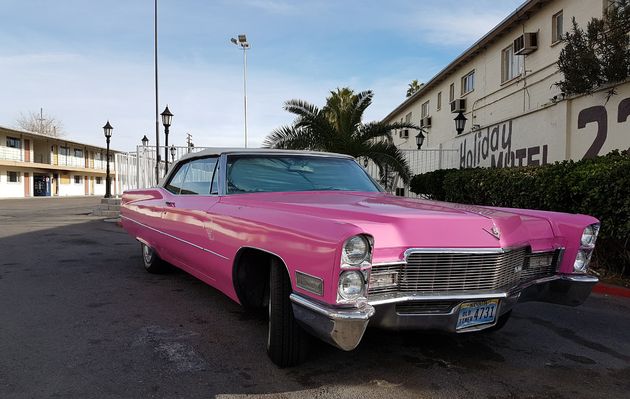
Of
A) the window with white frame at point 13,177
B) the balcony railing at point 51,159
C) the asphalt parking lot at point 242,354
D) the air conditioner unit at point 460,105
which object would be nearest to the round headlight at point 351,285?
the asphalt parking lot at point 242,354

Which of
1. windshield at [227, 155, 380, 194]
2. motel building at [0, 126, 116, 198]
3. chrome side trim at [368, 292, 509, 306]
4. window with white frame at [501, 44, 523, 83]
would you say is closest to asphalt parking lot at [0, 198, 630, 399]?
chrome side trim at [368, 292, 509, 306]

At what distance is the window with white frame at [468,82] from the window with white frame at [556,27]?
5156 mm

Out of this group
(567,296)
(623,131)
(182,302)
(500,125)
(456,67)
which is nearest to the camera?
(567,296)

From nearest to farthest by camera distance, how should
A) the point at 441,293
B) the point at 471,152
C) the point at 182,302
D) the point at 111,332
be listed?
the point at 441,293 < the point at 111,332 < the point at 182,302 < the point at 471,152

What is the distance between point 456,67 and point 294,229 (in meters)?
18.3

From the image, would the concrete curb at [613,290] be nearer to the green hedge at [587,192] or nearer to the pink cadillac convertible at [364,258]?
the green hedge at [587,192]

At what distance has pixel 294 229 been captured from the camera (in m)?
2.73

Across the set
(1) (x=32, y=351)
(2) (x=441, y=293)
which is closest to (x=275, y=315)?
(2) (x=441, y=293)

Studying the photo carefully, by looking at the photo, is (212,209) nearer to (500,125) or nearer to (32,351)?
(32,351)

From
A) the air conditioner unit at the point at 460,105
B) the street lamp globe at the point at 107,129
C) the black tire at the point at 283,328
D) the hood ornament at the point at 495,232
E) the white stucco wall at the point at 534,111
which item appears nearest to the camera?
the hood ornament at the point at 495,232

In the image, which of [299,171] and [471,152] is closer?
[299,171]

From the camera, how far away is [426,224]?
2.63m

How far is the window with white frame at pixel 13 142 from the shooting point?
40359 millimetres

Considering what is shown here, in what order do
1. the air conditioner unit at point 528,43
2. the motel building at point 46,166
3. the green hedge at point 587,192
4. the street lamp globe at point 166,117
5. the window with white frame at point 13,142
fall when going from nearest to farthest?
1. the green hedge at point 587,192
2. the air conditioner unit at point 528,43
3. the street lamp globe at point 166,117
4. the motel building at point 46,166
5. the window with white frame at point 13,142
